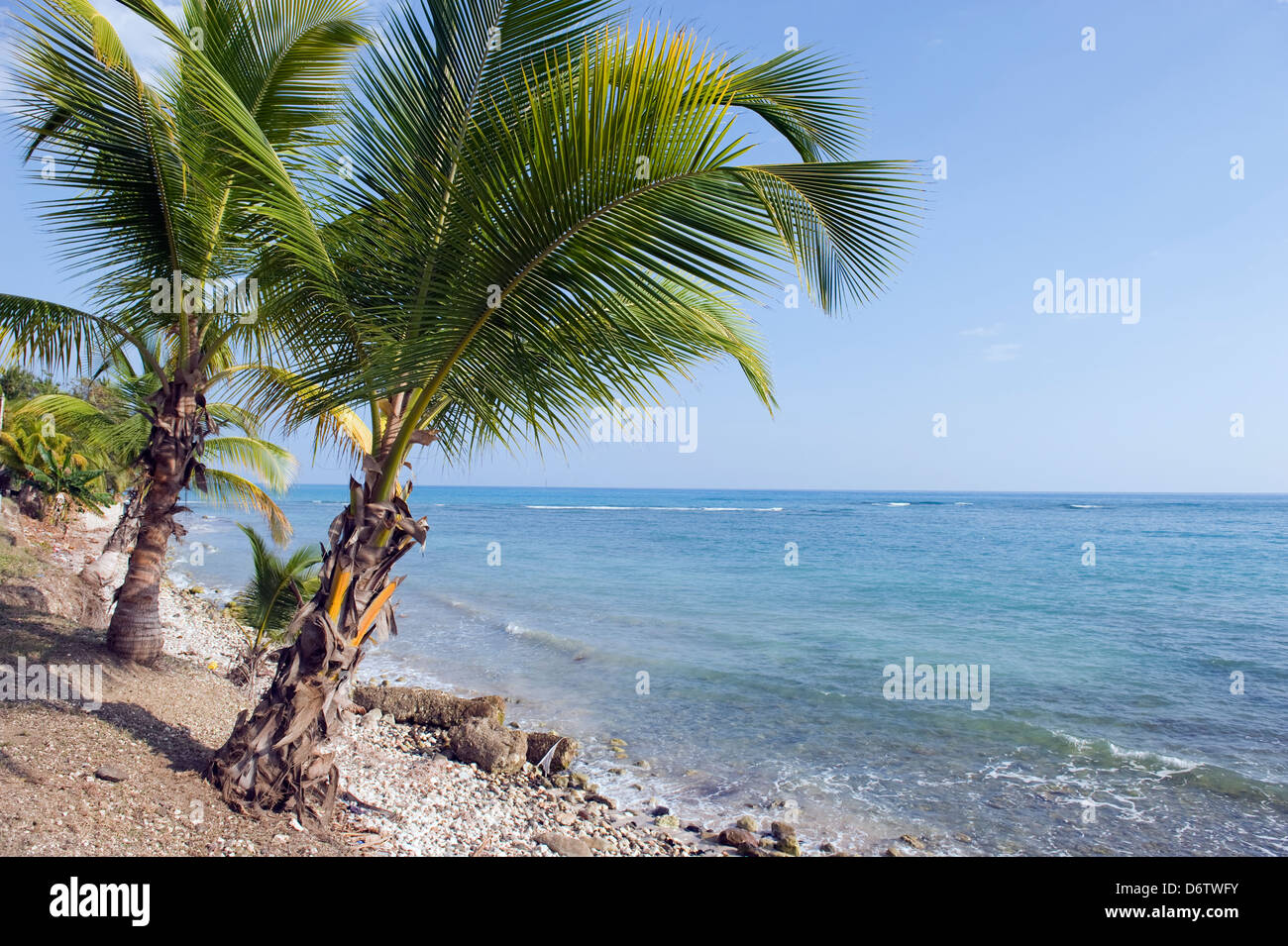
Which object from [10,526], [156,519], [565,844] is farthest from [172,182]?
[10,526]

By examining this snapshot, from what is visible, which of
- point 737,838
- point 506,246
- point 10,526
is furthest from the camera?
point 10,526

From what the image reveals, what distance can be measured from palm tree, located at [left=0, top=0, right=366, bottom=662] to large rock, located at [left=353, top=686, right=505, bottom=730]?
292 centimetres

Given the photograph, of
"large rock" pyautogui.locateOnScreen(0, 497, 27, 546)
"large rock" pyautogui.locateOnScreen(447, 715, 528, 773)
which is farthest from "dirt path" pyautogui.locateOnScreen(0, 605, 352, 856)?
"large rock" pyautogui.locateOnScreen(0, 497, 27, 546)

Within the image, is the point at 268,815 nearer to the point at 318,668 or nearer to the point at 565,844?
the point at 318,668

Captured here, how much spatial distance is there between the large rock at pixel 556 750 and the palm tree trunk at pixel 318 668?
3855 millimetres

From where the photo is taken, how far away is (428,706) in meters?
9.36

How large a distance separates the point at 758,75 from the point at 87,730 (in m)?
6.27

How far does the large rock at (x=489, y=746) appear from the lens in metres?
7.93

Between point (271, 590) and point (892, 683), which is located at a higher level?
point (271, 590)

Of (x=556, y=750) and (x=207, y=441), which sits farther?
(x=207, y=441)

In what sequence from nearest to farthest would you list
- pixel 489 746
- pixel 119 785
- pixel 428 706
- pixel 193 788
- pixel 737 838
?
pixel 119 785, pixel 193 788, pixel 737 838, pixel 489 746, pixel 428 706

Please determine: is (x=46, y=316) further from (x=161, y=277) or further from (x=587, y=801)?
(x=587, y=801)

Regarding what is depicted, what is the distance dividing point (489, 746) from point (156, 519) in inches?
166

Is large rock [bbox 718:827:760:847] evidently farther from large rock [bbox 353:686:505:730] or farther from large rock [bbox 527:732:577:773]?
large rock [bbox 353:686:505:730]
